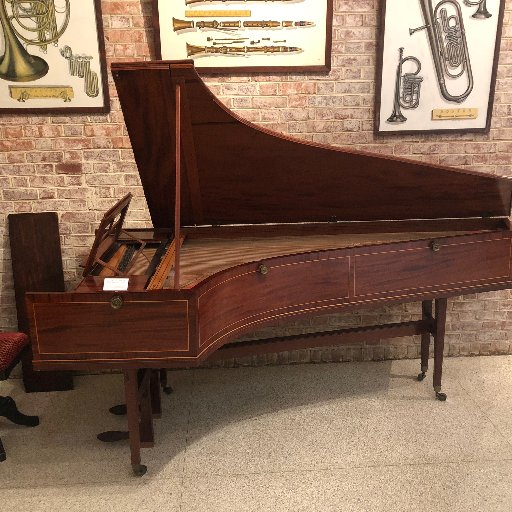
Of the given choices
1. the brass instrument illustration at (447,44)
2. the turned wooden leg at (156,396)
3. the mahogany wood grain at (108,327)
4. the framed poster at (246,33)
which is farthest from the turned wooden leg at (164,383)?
the brass instrument illustration at (447,44)

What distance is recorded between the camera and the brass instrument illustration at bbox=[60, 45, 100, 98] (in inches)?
104

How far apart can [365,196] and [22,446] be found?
6.36 feet

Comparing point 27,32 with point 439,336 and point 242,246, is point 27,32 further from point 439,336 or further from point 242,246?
point 439,336

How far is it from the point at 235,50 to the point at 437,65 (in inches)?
41.0

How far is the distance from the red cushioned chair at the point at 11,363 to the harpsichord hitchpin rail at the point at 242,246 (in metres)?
0.56

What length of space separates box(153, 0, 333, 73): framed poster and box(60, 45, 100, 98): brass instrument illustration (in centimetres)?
34

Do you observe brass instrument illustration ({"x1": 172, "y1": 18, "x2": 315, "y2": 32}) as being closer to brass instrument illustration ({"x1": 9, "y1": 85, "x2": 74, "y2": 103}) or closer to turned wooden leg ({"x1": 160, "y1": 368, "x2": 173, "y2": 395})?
brass instrument illustration ({"x1": 9, "y1": 85, "x2": 74, "y2": 103})

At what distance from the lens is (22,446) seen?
8.11 ft

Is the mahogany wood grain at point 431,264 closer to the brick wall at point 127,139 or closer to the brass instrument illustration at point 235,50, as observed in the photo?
the brick wall at point 127,139

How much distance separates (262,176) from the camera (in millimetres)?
2385

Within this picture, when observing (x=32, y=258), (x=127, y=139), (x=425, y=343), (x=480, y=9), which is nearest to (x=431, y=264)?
(x=425, y=343)

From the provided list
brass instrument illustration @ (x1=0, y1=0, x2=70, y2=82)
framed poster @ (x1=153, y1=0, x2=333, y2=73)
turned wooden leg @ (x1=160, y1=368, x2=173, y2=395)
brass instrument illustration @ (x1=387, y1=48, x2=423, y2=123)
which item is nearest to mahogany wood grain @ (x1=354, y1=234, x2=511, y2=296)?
brass instrument illustration @ (x1=387, y1=48, x2=423, y2=123)

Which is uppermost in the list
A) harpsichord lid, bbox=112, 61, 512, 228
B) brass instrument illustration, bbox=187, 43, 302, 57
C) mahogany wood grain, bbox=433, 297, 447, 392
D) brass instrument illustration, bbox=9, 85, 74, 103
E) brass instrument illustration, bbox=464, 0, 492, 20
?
brass instrument illustration, bbox=464, 0, 492, 20

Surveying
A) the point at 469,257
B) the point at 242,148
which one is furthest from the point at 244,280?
the point at 469,257
